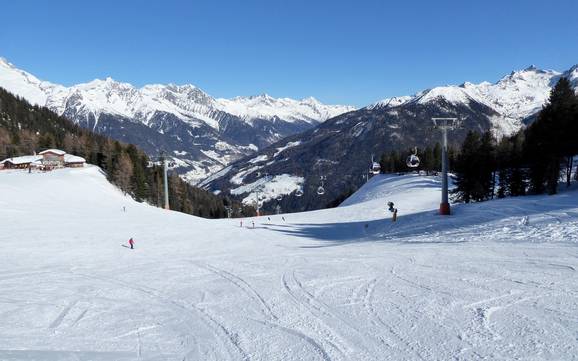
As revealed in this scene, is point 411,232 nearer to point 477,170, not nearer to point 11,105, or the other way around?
point 477,170

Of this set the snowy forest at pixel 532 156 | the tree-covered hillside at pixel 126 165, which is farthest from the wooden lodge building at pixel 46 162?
the snowy forest at pixel 532 156

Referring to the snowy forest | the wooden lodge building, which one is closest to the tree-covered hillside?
the wooden lodge building

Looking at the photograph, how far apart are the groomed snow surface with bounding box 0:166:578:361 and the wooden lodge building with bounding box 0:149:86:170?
74.4 meters

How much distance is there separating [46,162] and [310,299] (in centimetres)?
9658

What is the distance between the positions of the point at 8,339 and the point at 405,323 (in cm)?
804

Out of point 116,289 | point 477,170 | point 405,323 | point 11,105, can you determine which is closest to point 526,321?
point 405,323

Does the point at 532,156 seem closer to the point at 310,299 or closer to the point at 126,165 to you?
the point at 310,299

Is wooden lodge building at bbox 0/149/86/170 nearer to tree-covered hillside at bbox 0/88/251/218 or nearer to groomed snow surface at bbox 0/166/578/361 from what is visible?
tree-covered hillside at bbox 0/88/251/218

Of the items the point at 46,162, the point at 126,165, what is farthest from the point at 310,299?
the point at 46,162

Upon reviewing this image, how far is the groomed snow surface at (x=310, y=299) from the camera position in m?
7.06

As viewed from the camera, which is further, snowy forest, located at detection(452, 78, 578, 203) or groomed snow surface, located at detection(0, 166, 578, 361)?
snowy forest, located at detection(452, 78, 578, 203)

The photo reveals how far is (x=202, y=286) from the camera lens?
1234 centimetres

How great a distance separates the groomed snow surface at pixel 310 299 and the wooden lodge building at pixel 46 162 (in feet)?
244

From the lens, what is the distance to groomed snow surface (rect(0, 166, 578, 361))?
7.06 metres
